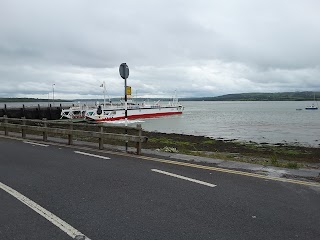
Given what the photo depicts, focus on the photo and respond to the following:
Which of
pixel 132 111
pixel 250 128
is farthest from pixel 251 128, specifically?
pixel 132 111

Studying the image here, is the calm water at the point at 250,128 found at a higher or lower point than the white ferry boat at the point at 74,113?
lower

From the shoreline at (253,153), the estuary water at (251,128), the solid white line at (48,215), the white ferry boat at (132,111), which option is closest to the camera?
the solid white line at (48,215)

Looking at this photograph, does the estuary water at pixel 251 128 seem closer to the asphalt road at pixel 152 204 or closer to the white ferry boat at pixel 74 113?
the white ferry boat at pixel 74 113

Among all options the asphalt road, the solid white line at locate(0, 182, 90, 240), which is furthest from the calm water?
the solid white line at locate(0, 182, 90, 240)

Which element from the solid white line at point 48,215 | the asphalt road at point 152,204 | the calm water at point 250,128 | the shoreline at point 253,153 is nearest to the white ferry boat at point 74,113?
the calm water at point 250,128

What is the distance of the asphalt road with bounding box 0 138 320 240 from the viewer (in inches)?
182

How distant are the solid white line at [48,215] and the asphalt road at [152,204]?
2 centimetres

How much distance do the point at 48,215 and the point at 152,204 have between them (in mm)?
1774

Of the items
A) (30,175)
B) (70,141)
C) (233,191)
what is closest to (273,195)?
(233,191)

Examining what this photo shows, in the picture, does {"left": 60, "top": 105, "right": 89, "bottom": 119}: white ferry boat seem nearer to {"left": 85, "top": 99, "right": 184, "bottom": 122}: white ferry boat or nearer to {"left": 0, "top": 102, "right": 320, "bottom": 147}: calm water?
{"left": 85, "top": 99, "right": 184, "bottom": 122}: white ferry boat

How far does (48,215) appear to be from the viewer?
5.26 m

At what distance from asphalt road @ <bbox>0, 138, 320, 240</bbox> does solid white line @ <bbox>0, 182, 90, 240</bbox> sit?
0.05 ft

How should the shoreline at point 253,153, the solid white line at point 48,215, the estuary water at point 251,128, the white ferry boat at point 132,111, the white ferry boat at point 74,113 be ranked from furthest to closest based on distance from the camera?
1. the white ferry boat at point 74,113
2. the white ferry boat at point 132,111
3. the estuary water at point 251,128
4. the shoreline at point 253,153
5. the solid white line at point 48,215

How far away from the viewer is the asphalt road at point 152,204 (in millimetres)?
4621
